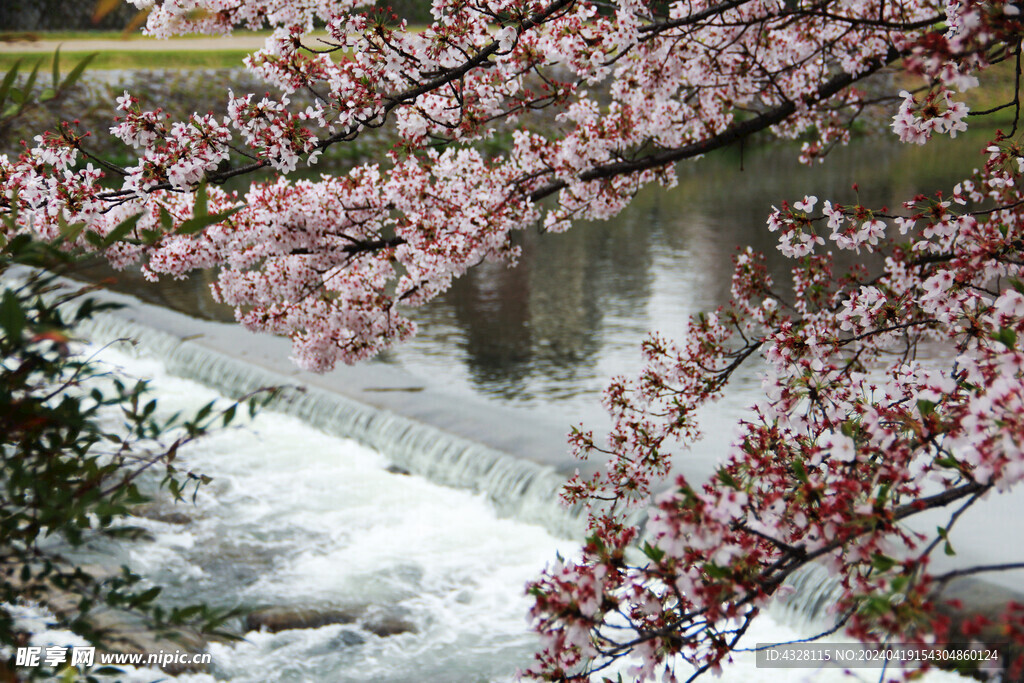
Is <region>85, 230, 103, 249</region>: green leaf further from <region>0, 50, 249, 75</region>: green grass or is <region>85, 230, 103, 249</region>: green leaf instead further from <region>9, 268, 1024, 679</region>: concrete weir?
<region>0, 50, 249, 75</region>: green grass

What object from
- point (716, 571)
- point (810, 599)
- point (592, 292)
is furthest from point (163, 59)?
point (716, 571)

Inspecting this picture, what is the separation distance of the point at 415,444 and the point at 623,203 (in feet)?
10.8

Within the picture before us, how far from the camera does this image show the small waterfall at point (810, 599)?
502 centimetres

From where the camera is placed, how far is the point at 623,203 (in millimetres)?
5180

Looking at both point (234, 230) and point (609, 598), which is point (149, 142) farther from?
point (609, 598)

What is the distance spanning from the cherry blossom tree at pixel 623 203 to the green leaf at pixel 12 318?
11.0 inches

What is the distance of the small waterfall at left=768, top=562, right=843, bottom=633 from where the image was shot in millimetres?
5020

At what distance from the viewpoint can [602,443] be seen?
7.05m

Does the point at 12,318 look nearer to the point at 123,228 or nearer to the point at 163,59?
the point at 123,228

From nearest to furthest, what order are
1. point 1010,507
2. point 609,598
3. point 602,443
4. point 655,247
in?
1. point 609,598
2. point 1010,507
3. point 602,443
4. point 655,247

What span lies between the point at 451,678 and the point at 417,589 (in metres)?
0.99

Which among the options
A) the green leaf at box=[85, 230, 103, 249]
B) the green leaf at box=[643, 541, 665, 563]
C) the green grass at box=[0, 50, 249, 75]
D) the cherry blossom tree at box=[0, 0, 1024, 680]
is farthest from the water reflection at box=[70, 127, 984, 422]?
the green grass at box=[0, 50, 249, 75]

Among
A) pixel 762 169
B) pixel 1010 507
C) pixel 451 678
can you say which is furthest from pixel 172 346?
pixel 762 169

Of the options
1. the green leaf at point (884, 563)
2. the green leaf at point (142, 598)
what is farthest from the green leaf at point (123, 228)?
the green leaf at point (884, 563)
